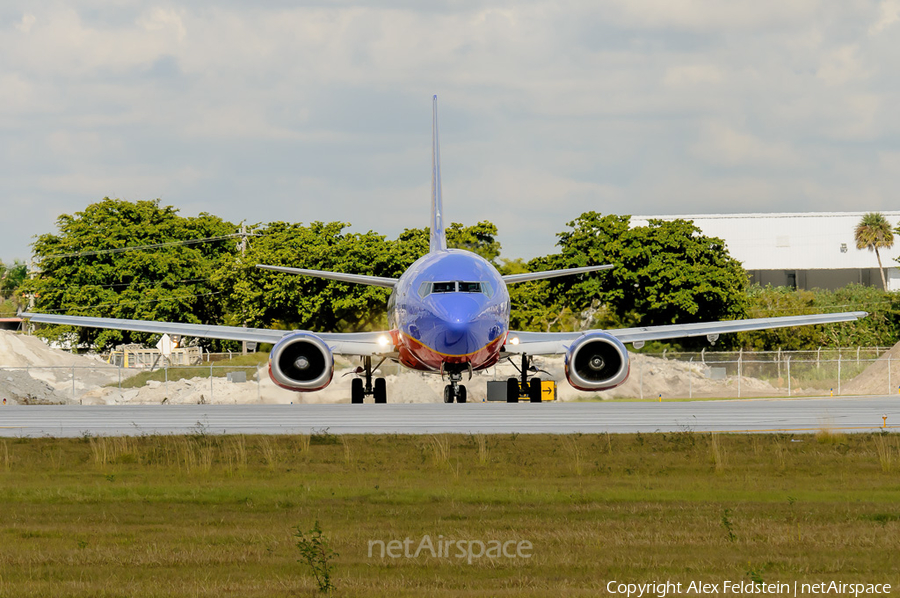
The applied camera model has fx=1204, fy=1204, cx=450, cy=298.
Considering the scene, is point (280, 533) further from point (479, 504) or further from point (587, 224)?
point (587, 224)

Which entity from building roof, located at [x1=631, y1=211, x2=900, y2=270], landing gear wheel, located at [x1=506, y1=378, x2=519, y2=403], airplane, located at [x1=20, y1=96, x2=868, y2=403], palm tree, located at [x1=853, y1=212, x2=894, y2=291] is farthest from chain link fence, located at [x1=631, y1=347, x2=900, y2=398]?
building roof, located at [x1=631, y1=211, x2=900, y2=270]

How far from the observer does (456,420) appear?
3303 centimetres

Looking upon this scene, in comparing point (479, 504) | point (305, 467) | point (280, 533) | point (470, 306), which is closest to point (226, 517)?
point (280, 533)

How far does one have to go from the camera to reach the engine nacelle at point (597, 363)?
3797cm

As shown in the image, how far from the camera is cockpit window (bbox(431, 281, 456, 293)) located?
35.9 metres

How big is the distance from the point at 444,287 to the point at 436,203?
13.8 m

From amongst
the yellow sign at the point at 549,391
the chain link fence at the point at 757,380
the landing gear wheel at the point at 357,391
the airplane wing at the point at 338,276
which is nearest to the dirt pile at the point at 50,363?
the landing gear wheel at the point at 357,391

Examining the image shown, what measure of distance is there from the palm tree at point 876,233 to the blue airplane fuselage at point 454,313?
340 ft

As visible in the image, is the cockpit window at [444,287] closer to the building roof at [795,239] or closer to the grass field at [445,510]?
the grass field at [445,510]

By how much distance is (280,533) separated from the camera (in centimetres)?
1381

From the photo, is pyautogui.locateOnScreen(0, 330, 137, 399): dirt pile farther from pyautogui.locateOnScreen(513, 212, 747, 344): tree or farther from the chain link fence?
the chain link fence

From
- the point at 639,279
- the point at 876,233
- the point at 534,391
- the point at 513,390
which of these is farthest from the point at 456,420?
the point at 876,233

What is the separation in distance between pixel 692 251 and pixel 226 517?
227 feet

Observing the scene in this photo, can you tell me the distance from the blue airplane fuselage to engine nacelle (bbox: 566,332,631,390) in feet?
8.03
